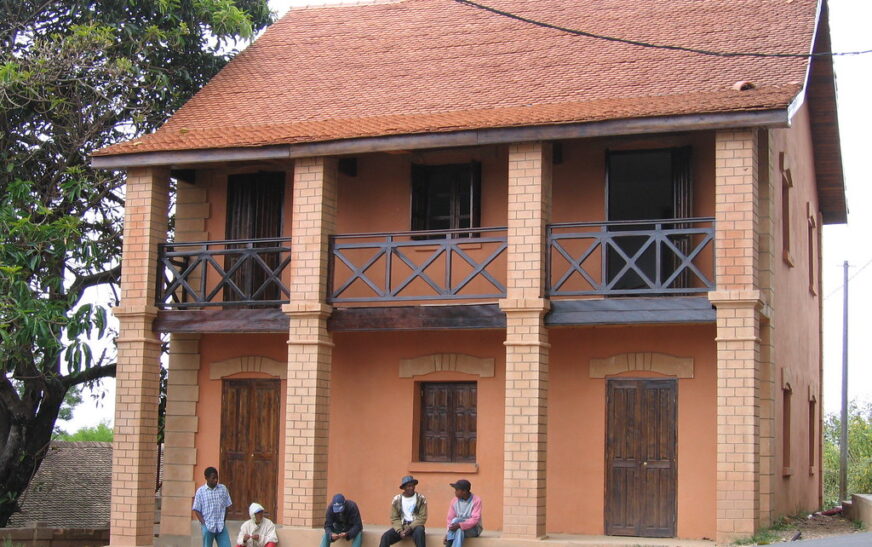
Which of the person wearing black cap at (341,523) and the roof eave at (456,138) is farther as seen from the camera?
the person wearing black cap at (341,523)

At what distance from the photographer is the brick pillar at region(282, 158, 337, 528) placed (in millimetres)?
17078

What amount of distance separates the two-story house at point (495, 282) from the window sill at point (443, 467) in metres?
0.06

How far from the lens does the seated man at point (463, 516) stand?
1588 cm

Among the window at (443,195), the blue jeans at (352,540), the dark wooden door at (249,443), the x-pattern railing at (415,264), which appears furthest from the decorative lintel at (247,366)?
the blue jeans at (352,540)

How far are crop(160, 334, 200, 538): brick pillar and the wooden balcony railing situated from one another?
5.91 m

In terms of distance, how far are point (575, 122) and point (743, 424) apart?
430 cm

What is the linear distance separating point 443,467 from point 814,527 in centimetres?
536

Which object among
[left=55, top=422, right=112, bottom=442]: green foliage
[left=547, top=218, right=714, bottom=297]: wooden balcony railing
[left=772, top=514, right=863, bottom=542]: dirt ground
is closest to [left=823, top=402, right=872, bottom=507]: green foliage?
[left=772, top=514, right=863, bottom=542]: dirt ground

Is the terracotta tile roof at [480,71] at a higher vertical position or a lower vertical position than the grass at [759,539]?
higher

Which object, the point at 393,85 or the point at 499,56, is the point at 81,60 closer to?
the point at 393,85

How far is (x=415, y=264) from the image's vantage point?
710 inches

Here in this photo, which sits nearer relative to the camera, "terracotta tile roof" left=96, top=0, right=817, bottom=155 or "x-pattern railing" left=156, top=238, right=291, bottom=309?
"terracotta tile roof" left=96, top=0, right=817, bottom=155

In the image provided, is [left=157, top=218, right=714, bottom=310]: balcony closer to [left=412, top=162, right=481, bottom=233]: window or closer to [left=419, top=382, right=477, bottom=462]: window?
[left=412, top=162, right=481, bottom=233]: window

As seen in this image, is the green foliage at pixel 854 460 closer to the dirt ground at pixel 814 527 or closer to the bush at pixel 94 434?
the dirt ground at pixel 814 527
